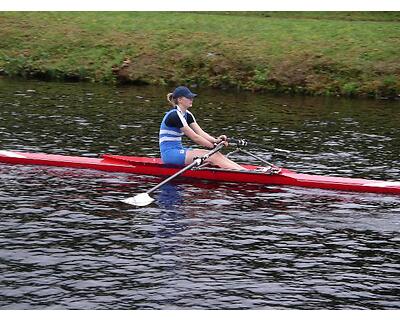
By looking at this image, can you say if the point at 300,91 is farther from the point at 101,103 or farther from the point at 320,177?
the point at 320,177

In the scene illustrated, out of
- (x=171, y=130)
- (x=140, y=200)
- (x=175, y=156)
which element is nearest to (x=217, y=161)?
(x=175, y=156)

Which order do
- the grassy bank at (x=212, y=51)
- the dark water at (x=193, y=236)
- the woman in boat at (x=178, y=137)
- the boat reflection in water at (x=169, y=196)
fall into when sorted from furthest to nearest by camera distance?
the grassy bank at (x=212, y=51)
the woman in boat at (x=178, y=137)
the boat reflection in water at (x=169, y=196)
the dark water at (x=193, y=236)

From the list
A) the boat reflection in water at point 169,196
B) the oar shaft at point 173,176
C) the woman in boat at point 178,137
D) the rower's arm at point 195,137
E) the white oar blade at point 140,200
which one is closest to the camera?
the white oar blade at point 140,200

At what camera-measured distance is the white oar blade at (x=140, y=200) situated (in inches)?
701

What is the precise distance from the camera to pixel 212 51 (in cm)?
4222

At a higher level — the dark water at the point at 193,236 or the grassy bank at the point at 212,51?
the grassy bank at the point at 212,51

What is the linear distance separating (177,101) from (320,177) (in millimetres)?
4015

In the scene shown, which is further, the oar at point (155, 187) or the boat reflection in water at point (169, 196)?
the boat reflection in water at point (169, 196)

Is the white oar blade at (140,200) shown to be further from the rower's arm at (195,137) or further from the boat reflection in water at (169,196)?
the rower's arm at (195,137)

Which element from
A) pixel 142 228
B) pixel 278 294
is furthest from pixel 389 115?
pixel 278 294

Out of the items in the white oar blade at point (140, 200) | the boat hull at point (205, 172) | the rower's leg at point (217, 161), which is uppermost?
the rower's leg at point (217, 161)

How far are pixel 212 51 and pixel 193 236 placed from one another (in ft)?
90.0

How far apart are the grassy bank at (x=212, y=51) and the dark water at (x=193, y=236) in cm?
1269

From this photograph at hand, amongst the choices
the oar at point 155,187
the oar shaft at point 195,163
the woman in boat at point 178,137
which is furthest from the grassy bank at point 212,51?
the oar at point 155,187
